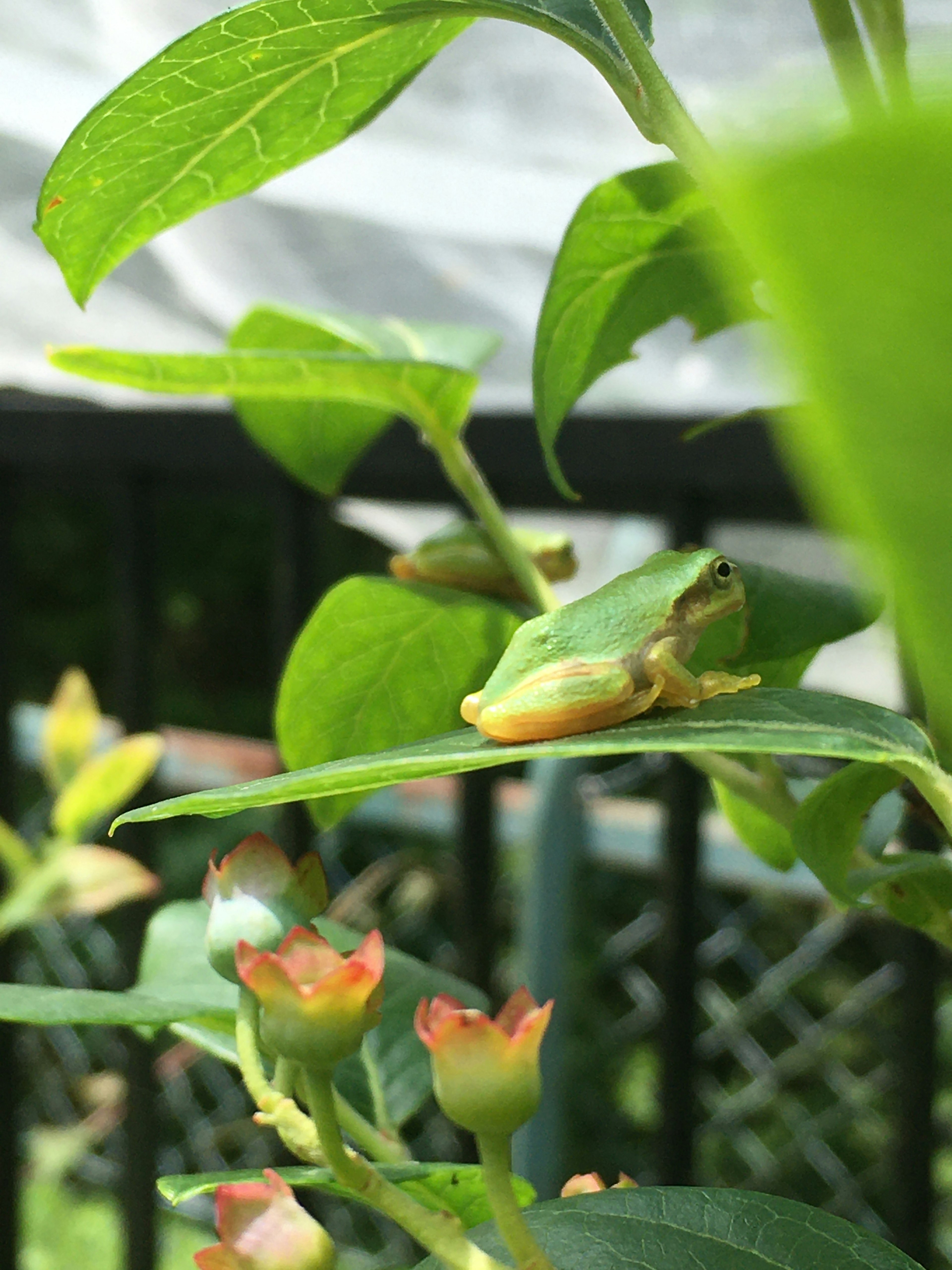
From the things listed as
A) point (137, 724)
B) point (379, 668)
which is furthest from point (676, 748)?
point (137, 724)

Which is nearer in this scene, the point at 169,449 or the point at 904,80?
the point at 904,80

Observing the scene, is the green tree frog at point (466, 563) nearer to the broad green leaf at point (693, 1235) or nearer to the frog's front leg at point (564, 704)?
the frog's front leg at point (564, 704)

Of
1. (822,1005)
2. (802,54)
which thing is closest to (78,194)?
(802,54)

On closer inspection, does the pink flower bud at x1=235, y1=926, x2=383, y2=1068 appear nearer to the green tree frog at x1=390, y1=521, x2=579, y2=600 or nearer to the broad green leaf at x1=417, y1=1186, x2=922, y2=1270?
the broad green leaf at x1=417, y1=1186, x2=922, y2=1270

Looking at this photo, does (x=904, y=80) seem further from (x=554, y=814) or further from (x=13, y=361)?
(x=13, y=361)

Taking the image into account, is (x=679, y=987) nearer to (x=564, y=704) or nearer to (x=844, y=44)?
(x=564, y=704)

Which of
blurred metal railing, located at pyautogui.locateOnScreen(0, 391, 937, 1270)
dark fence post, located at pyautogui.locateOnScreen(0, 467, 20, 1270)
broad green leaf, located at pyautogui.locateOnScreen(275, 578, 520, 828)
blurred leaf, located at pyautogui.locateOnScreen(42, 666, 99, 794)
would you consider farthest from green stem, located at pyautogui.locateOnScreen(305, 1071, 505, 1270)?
dark fence post, located at pyautogui.locateOnScreen(0, 467, 20, 1270)
